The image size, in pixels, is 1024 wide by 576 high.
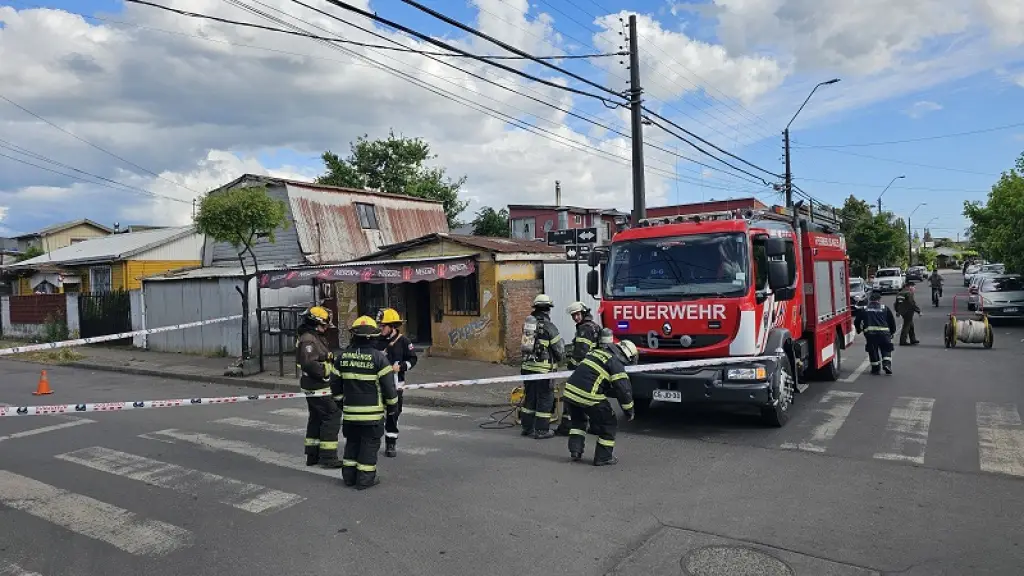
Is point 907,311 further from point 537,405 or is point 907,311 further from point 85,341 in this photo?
point 85,341

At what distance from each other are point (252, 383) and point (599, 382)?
936 cm

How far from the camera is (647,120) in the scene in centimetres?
1550

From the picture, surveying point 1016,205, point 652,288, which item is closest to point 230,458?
point 652,288

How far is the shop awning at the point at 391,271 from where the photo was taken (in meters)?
14.2

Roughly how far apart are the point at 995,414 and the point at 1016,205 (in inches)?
704

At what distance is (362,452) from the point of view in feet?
20.0

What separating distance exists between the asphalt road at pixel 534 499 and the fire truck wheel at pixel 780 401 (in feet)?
0.66

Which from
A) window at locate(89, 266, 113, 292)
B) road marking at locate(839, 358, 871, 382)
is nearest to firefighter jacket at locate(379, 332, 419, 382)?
road marking at locate(839, 358, 871, 382)

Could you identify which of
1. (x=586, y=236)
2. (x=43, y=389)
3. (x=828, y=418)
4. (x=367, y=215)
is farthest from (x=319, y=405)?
(x=367, y=215)

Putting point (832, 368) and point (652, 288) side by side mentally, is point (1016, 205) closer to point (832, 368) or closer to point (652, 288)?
point (832, 368)

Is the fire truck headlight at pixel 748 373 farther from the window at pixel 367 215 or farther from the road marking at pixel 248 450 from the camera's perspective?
the window at pixel 367 215

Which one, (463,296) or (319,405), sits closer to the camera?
(319,405)

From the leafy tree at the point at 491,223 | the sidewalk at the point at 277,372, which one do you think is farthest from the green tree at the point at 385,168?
the sidewalk at the point at 277,372

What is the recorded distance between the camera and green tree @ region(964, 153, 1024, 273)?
898 inches
